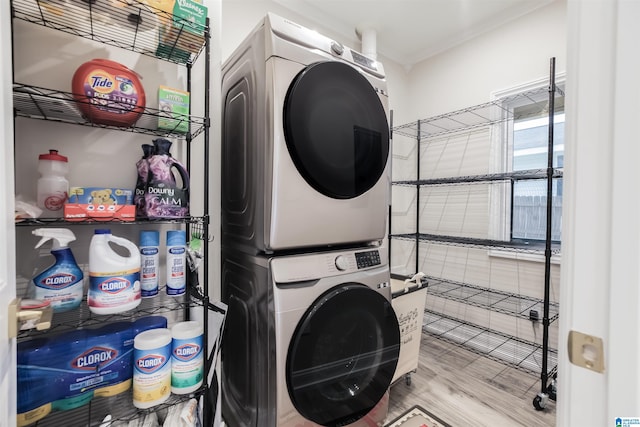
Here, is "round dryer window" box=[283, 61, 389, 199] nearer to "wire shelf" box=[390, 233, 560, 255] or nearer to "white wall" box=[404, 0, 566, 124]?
"wire shelf" box=[390, 233, 560, 255]

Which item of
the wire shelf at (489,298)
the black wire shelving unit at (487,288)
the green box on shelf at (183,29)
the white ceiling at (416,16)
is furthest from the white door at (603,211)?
the white ceiling at (416,16)

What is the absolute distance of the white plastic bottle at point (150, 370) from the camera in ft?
3.16

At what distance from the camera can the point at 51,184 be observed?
92cm

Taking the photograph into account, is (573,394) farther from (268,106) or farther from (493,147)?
(493,147)

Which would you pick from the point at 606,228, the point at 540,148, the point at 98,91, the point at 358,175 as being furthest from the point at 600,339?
the point at 540,148

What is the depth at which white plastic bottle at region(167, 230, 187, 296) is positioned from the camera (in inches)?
41.8

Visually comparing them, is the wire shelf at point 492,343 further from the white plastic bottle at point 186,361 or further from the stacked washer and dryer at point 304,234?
the white plastic bottle at point 186,361

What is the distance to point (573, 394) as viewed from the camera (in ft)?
1.56

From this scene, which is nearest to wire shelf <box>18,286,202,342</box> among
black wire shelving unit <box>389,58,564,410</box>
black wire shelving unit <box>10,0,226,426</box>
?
black wire shelving unit <box>10,0,226,426</box>

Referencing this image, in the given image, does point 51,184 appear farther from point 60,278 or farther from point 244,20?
point 244,20

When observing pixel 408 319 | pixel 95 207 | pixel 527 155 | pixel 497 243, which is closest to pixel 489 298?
pixel 497 243

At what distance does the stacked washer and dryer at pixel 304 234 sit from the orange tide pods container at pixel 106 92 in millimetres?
411

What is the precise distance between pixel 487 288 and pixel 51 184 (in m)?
2.93

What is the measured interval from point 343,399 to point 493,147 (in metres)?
2.31
